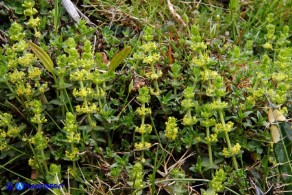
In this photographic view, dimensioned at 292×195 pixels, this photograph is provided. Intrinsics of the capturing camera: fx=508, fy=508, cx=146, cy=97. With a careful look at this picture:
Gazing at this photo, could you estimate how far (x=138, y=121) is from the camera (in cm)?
193

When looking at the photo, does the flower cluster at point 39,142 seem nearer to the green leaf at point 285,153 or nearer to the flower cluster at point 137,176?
the flower cluster at point 137,176

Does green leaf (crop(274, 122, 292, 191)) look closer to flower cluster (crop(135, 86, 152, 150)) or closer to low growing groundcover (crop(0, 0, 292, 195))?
low growing groundcover (crop(0, 0, 292, 195))

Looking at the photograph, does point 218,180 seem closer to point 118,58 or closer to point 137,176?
point 137,176

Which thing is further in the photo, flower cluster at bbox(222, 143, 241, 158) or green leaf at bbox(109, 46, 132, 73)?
green leaf at bbox(109, 46, 132, 73)

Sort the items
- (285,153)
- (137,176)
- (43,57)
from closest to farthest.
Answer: (137,176)
(285,153)
(43,57)

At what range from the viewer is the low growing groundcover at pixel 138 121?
175 centimetres

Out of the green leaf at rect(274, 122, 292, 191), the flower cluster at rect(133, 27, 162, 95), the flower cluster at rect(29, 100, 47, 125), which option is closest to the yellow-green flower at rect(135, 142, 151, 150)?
the flower cluster at rect(133, 27, 162, 95)

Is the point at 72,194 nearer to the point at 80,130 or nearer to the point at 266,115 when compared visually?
the point at 80,130

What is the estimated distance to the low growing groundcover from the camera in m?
1.75

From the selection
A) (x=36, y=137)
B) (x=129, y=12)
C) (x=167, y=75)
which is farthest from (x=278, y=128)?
(x=129, y=12)

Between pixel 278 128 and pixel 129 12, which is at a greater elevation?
pixel 129 12

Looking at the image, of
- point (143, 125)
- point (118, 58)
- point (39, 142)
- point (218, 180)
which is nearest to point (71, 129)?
point (39, 142)

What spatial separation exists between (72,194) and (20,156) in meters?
0.26

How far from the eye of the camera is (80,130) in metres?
1.82
